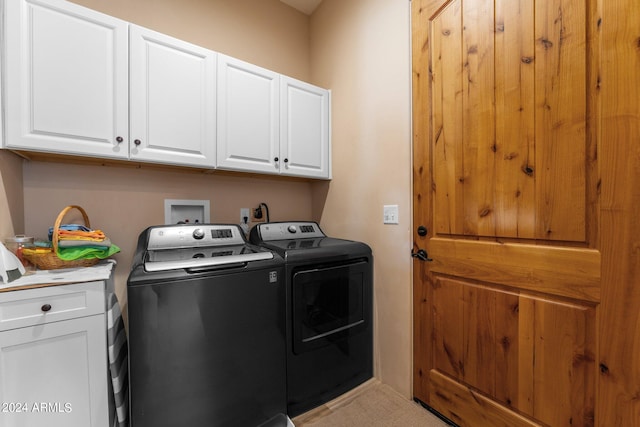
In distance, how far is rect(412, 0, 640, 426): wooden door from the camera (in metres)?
0.95

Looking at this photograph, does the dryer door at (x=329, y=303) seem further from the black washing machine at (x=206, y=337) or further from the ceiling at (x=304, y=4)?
the ceiling at (x=304, y=4)

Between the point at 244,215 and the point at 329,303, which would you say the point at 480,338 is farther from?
the point at 244,215

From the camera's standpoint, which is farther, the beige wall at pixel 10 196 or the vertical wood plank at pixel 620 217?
the beige wall at pixel 10 196

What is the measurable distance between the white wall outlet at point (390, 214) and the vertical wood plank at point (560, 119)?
2.37ft

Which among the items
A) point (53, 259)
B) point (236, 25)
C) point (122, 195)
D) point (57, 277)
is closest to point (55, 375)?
point (57, 277)

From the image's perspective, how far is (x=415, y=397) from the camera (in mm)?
1577

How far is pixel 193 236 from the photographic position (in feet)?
5.25

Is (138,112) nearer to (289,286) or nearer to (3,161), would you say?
(3,161)

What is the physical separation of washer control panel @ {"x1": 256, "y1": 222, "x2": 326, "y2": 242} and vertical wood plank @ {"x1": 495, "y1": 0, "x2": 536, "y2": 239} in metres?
1.26

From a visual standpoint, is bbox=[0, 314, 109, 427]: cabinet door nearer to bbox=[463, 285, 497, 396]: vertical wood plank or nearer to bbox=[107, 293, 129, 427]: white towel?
bbox=[107, 293, 129, 427]: white towel

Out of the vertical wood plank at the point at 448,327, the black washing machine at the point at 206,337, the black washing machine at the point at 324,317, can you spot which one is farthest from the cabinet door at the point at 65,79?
the vertical wood plank at the point at 448,327

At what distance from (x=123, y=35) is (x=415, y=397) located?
2591 mm

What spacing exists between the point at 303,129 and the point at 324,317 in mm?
1369

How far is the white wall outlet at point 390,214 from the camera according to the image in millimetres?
1670
